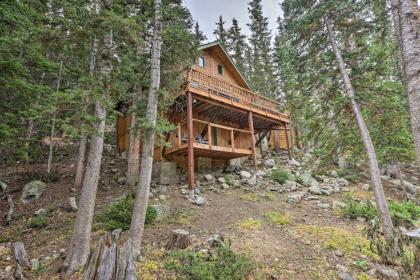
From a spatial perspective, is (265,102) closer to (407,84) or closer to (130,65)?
(130,65)

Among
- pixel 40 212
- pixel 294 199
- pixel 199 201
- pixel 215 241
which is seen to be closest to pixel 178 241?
pixel 215 241

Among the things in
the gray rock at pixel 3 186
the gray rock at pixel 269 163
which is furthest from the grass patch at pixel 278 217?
the gray rock at pixel 3 186

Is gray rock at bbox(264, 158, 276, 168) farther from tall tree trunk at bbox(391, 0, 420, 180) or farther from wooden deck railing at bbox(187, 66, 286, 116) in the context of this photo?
tall tree trunk at bbox(391, 0, 420, 180)

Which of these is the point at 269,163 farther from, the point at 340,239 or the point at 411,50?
the point at 411,50

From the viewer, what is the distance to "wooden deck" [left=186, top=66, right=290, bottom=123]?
12.4 metres

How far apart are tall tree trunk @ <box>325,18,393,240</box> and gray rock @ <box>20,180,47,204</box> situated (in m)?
12.9

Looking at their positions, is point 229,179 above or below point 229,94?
below

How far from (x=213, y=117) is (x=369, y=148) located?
32.4 ft

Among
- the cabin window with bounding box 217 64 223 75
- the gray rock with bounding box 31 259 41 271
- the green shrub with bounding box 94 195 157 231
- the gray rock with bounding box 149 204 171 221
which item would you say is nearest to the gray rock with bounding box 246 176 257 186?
the gray rock with bounding box 149 204 171 221

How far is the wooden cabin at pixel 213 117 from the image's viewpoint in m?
12.2

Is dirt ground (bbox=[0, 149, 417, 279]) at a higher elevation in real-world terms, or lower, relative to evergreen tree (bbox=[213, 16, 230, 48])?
lower

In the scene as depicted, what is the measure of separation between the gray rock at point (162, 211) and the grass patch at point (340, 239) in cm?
460

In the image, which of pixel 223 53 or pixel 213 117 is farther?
pixel 223 53

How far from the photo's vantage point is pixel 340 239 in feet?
24.3
